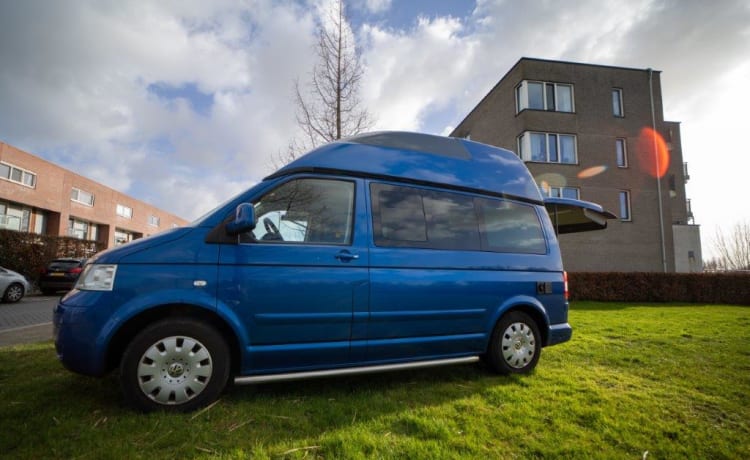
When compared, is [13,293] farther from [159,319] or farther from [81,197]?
[81,197]

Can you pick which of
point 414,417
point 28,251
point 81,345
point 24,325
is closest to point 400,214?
point 414,417

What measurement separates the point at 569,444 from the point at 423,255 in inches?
72.6

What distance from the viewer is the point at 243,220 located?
2.93m

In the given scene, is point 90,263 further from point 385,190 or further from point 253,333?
point 385,190

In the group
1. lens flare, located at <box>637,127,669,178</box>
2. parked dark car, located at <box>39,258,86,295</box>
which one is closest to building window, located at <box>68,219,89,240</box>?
parked dark car, located at <box>39,258,86,295</box>

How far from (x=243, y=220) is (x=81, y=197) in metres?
36.5

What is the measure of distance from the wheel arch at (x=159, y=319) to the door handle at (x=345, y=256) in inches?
41.1

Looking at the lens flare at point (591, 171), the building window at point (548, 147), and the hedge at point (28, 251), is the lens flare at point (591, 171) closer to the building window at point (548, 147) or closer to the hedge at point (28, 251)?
the building window at point (548, 147)

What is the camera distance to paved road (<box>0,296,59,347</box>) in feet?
19.8

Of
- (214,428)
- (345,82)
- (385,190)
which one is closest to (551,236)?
(385,190)

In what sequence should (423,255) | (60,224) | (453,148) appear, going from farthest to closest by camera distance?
(60,224) < (453,148) < (423,255)

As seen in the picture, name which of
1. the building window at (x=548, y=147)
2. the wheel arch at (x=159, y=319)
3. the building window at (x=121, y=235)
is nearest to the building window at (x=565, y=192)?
the building window at (x=548, y=147)

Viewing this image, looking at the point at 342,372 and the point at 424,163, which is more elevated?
the point at 424,163

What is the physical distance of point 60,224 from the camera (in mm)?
28219
